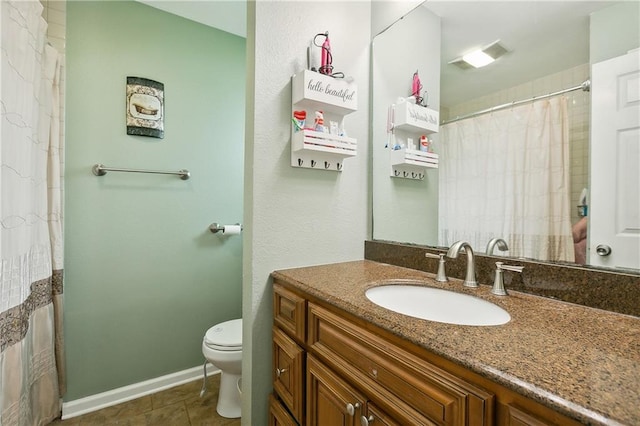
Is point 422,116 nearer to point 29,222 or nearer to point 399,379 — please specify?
point 399,379

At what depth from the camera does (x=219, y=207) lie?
6.84 ft

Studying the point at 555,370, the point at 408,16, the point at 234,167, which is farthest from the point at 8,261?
the point at 408,16

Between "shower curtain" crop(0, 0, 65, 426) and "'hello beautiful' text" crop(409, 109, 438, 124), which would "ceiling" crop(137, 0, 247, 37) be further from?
"'hello beautiful' text" crop(409, 109, 438, 124)

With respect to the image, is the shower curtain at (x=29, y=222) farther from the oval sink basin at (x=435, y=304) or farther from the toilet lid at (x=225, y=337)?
the oval sink basin at (x=435, y=304)

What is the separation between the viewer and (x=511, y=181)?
3.37 ft

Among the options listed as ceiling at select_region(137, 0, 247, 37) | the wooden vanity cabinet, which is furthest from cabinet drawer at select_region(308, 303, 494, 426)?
ceiling at select_region(137, 0, 247, 37)

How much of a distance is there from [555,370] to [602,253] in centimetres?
55

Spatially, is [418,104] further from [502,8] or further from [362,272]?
[362,272]

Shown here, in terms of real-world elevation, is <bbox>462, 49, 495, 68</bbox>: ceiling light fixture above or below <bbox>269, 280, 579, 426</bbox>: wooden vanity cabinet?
above

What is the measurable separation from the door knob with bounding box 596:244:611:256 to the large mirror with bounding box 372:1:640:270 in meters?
0.05

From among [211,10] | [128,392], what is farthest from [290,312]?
[211,10]

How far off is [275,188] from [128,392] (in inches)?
65.2

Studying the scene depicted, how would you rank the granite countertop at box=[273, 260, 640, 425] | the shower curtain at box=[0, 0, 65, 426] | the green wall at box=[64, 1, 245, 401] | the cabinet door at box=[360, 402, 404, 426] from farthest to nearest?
the green wall at box=[64, 1, 245, 401]
the shower curtain at box=[0, 0, 65, 426]
the cabinet door at box=[360, 402, 404, 426]
the granite countertop at box=[273, 260, 640, 425]

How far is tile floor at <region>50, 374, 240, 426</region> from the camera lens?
1574 millimetres
